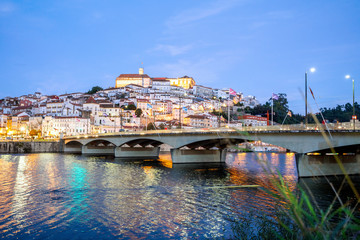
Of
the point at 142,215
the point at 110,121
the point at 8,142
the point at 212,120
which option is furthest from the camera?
the point at 212,120

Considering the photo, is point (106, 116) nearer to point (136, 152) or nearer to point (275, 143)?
point (136, 152)

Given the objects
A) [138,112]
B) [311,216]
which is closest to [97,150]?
[138,112]

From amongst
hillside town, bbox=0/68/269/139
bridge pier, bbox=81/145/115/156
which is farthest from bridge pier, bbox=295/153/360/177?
hillside town, bbox=0/68/269/139

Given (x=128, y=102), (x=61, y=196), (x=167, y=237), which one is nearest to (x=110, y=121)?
(x=128, y=102)

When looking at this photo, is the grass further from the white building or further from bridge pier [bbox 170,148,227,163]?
the white building

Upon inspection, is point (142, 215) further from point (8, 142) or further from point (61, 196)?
point (8, 142)

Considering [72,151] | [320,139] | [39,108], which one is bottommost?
[72,151]

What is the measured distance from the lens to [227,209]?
67.2 feet

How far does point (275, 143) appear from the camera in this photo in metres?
34.6

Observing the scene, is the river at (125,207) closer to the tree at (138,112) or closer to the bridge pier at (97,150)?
the bridge pier at (97,150)

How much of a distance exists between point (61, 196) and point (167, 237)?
13.0 m

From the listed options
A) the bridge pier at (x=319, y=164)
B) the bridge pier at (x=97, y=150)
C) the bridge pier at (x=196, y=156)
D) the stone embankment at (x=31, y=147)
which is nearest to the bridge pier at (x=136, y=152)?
the bridge pier at (x=97, y=150)

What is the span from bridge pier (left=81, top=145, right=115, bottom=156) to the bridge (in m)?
0.27

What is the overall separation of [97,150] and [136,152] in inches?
696
